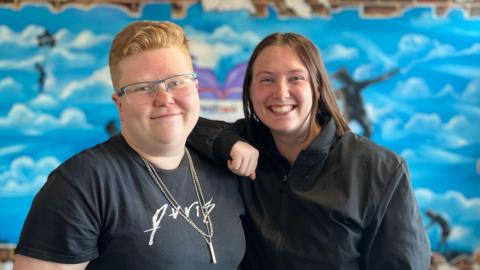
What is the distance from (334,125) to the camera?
1331 mm

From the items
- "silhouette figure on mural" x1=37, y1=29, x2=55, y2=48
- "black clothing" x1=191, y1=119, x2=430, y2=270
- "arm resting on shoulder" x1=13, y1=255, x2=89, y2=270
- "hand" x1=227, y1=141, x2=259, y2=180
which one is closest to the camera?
"arm resting on shoulder" x1=13, y1=255, x2=89, y2=270

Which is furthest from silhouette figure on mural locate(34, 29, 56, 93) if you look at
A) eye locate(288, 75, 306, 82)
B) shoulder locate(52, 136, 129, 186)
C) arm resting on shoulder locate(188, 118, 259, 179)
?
eye locate(288, 75, 306, 82)

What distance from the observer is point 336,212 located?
3.92 feet

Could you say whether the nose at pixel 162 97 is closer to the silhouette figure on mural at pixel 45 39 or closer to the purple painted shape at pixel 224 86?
the purple painted shape at pixel 224 86

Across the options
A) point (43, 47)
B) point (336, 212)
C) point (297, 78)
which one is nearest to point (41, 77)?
point (43, 47)

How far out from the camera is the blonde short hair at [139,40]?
1.04 meters

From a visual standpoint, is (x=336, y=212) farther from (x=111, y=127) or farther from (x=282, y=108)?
(x=111, y=127)

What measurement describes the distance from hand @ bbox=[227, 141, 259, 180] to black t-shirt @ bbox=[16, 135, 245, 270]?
128 millimetres

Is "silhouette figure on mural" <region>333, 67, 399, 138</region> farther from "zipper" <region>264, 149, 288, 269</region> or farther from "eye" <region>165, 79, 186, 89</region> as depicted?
"eye" <region>165, 79, 186, 89</region>

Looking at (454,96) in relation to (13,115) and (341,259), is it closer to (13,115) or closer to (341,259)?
(341,259)

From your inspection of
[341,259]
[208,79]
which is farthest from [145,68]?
[208,79]

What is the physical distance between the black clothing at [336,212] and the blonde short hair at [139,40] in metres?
0.37

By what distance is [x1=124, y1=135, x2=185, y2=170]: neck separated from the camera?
1110mm

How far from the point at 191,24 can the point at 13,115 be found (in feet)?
3.71
